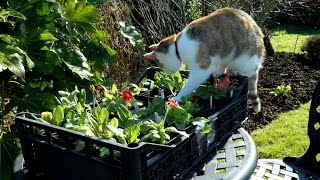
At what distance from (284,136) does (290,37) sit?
517 cm

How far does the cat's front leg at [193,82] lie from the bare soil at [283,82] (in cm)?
164

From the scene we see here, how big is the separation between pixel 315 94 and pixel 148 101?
808 mm

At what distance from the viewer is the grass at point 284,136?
3135 millimetres

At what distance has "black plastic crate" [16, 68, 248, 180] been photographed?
1.02 m

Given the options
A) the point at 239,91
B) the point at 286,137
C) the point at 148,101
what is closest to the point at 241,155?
the point at 239,91

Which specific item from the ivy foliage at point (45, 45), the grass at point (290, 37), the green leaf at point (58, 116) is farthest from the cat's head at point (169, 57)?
the grass at point (290, 37)

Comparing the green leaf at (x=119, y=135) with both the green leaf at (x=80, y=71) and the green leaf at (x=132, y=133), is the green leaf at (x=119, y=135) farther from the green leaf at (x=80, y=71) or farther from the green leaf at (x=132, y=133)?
the green leaf at (x=80, y=71)

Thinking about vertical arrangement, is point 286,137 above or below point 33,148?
below

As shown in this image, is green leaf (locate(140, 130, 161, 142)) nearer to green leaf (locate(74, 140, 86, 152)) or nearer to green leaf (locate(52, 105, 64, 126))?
green leaf (locate(74, 140, 86, 152))

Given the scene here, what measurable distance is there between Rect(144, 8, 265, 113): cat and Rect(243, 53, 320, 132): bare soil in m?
1.34

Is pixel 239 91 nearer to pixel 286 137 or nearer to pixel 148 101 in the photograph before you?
pixel 148 101

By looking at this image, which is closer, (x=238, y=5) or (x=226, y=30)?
(x=226, y=30)

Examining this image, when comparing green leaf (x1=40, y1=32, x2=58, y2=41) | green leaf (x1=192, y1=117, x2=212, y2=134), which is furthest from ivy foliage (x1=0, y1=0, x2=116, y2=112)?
green leaf (x1=192, y1=117, x2=212, y2=134)

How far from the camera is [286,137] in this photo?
135 inches
